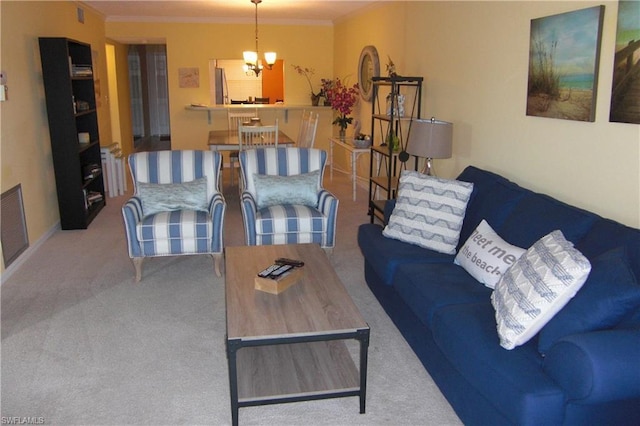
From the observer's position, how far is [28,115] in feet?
14.9

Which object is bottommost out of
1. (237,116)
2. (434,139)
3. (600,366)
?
(600,366)

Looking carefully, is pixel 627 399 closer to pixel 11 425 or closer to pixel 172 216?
pixel 11 425

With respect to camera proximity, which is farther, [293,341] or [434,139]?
[434,139]

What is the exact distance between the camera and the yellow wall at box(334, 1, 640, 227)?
2.63 metres

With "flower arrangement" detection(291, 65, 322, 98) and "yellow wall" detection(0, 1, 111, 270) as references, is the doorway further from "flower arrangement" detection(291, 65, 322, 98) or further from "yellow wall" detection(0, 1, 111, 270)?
"yellow wall" detection(0, 1, 111, 270)

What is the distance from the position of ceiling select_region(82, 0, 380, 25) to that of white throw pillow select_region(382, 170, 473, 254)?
11.9ft

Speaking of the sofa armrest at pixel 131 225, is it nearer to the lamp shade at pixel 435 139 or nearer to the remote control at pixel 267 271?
the remote control at pixel 267 271

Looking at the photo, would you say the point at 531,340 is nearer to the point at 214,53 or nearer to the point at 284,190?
the point at 284,190

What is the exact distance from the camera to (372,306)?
11.4ft

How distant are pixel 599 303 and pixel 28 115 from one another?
4526mm

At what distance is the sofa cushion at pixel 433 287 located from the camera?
2518 millimetres

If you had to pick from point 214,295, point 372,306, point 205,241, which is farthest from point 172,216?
point 372,306

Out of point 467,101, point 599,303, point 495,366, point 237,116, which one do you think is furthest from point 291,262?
point 237,116

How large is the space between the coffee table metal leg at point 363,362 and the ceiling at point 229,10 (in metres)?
4.92
